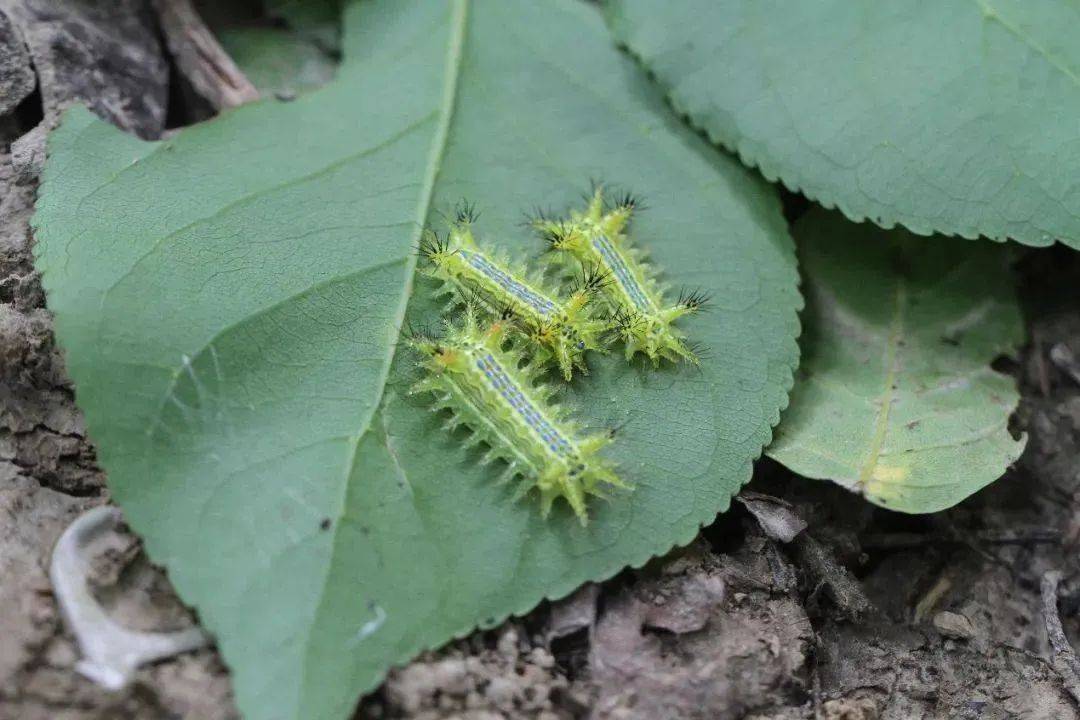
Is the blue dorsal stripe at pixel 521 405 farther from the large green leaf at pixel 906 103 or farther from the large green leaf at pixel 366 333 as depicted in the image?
the large green leaf at pixel 906 103

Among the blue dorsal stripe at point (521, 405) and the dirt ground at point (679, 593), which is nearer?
the dirt ground at point (679, 593)

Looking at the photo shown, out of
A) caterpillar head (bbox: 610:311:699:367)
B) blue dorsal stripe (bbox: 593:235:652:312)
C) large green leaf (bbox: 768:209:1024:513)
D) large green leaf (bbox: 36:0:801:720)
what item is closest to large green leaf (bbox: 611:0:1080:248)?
large green leaf (bbox: 36:0:801:720)

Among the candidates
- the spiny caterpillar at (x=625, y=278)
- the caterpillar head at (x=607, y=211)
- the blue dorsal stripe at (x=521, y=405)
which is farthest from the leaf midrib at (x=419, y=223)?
the caterpillar head at (x=607, y=211)

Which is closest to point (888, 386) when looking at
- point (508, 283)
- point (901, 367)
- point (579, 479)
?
point (901, 367)

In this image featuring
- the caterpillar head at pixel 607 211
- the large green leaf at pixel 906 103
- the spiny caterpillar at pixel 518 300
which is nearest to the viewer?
the spiny caterpillar at pixel 518 300

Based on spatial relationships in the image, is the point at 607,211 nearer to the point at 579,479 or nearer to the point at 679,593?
the point at 579,479

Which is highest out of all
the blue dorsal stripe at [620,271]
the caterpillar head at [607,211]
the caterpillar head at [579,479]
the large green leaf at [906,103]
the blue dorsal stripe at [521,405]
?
the large green leaf at [906,103]

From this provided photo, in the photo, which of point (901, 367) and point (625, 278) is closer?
point (625, 278)
